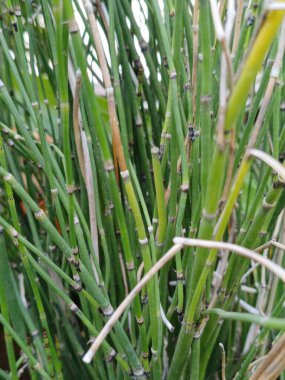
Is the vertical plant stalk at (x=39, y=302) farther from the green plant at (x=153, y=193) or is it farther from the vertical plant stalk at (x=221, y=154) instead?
the vertical plant stalk at (x=221, y=154)

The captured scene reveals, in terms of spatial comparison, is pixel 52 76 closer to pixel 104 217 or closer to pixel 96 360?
pixel 104 217

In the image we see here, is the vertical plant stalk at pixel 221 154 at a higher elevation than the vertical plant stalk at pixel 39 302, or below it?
higher

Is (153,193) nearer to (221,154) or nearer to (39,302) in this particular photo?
(39,302)

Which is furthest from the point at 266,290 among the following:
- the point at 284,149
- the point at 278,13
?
the point at 278,13

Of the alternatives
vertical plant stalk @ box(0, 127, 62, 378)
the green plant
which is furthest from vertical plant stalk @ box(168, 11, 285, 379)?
vertical plant stalk @ box(0, 127, 62, 378)

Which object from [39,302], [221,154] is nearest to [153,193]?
[39,302]

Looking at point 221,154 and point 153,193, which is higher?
point 221,154

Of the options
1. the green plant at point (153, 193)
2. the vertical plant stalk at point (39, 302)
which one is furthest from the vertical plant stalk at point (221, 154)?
the vertical plant stalk at point (39, 302)

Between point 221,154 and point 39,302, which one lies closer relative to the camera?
point 221,154
